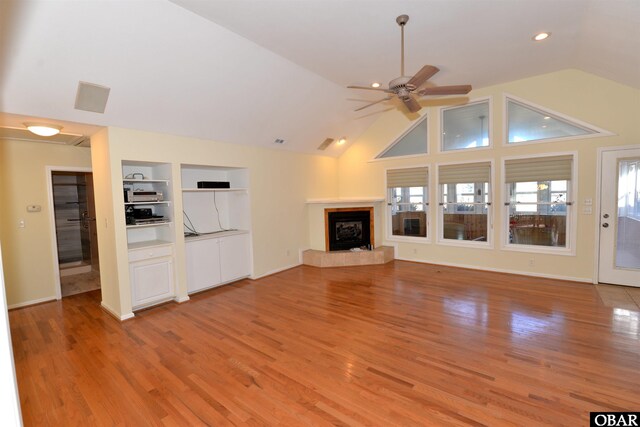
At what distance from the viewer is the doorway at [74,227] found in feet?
20.5

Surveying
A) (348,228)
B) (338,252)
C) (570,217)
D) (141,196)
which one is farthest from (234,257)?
(570,217)

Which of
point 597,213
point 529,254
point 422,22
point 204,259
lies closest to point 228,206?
point 204,259

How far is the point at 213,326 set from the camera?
3.50m

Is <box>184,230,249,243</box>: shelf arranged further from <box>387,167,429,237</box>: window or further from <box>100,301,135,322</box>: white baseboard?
<box>387,167,429,237</box>: window

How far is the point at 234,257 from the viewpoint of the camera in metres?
5.19

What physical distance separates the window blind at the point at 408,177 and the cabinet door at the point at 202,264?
3.91 m

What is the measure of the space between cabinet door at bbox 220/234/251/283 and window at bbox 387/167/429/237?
3.27m

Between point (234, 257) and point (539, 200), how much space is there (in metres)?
5.35

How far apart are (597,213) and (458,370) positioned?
12.8ft

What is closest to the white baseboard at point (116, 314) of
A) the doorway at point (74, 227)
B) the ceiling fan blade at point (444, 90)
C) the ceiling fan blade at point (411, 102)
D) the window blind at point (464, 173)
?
the doorway at point (74, 227)

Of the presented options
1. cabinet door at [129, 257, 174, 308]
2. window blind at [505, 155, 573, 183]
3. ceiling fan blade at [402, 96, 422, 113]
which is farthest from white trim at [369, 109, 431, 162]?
cabinet door at [129, 257, 174, 308]

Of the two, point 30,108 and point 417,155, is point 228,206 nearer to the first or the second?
point 30,108

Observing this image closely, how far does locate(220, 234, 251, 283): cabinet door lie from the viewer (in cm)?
504

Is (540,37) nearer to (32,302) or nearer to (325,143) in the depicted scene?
(325,143)
